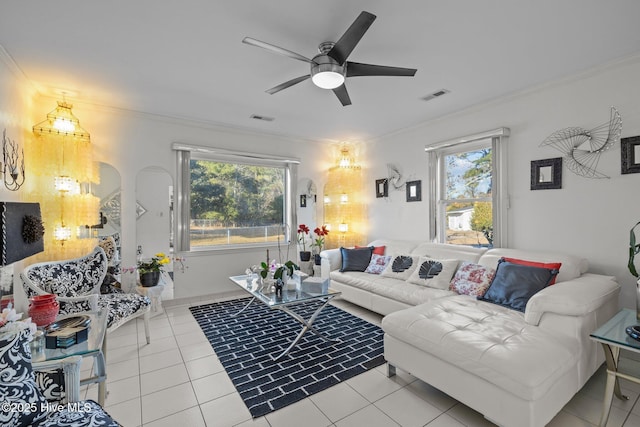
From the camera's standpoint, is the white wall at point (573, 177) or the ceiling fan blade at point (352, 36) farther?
the white wall at point (573, 177)

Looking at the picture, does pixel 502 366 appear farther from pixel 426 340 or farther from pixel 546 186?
pixel 546 186

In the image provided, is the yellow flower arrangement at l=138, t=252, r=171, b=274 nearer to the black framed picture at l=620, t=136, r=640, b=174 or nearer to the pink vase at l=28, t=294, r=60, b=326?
the pink vase at l=28, t=294, r=60, b=326

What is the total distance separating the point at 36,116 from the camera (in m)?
3.19

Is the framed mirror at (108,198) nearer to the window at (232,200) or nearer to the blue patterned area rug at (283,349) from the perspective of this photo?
the window at (232,200)

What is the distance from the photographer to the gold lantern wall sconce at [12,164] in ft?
8.00

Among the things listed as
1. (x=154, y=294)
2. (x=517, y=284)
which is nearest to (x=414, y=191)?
(x=517, y=284)

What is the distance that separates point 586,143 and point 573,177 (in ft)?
1.08

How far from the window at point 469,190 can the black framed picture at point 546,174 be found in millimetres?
303

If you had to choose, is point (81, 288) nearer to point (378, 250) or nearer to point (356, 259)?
point (356, 259)

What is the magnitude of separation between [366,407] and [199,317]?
2.45 metres

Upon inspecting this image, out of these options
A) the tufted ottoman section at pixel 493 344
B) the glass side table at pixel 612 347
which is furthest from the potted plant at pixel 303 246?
the glass side table at pixel 612 347

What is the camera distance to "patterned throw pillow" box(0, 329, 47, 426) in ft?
3.64

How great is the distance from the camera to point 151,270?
3.62 m

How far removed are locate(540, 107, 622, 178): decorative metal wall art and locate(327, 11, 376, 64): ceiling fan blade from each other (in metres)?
2.44
